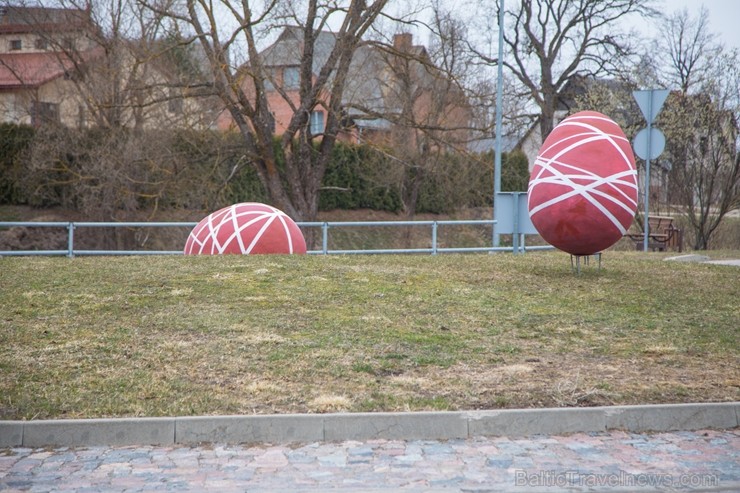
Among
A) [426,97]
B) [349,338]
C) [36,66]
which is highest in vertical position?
[36,66]

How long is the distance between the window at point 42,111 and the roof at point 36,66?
96 cm

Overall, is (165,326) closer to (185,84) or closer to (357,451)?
(357,451)

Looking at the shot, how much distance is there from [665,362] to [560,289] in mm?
3637

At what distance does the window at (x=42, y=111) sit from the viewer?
3400 centimetres

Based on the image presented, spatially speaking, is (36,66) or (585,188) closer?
(585,188)

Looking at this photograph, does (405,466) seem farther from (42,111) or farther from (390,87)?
(42,111)

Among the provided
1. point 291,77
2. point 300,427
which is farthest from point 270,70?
point 300,427

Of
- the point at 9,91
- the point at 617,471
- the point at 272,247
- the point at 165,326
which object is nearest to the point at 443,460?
the point at 617,471

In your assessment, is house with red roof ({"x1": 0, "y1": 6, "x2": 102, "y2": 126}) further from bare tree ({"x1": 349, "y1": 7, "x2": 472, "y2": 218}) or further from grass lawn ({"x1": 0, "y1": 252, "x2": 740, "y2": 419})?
grass lawn ({"x1": 0, "y1": 252, "x2": 740, "y2": 419})

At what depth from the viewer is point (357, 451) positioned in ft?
21.1

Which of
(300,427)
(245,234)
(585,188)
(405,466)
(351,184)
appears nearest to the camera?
(405,466)

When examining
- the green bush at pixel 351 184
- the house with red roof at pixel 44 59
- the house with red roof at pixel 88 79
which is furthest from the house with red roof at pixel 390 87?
the house with red roof at pixel 44 59

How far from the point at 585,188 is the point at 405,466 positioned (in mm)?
7203

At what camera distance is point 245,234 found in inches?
650
